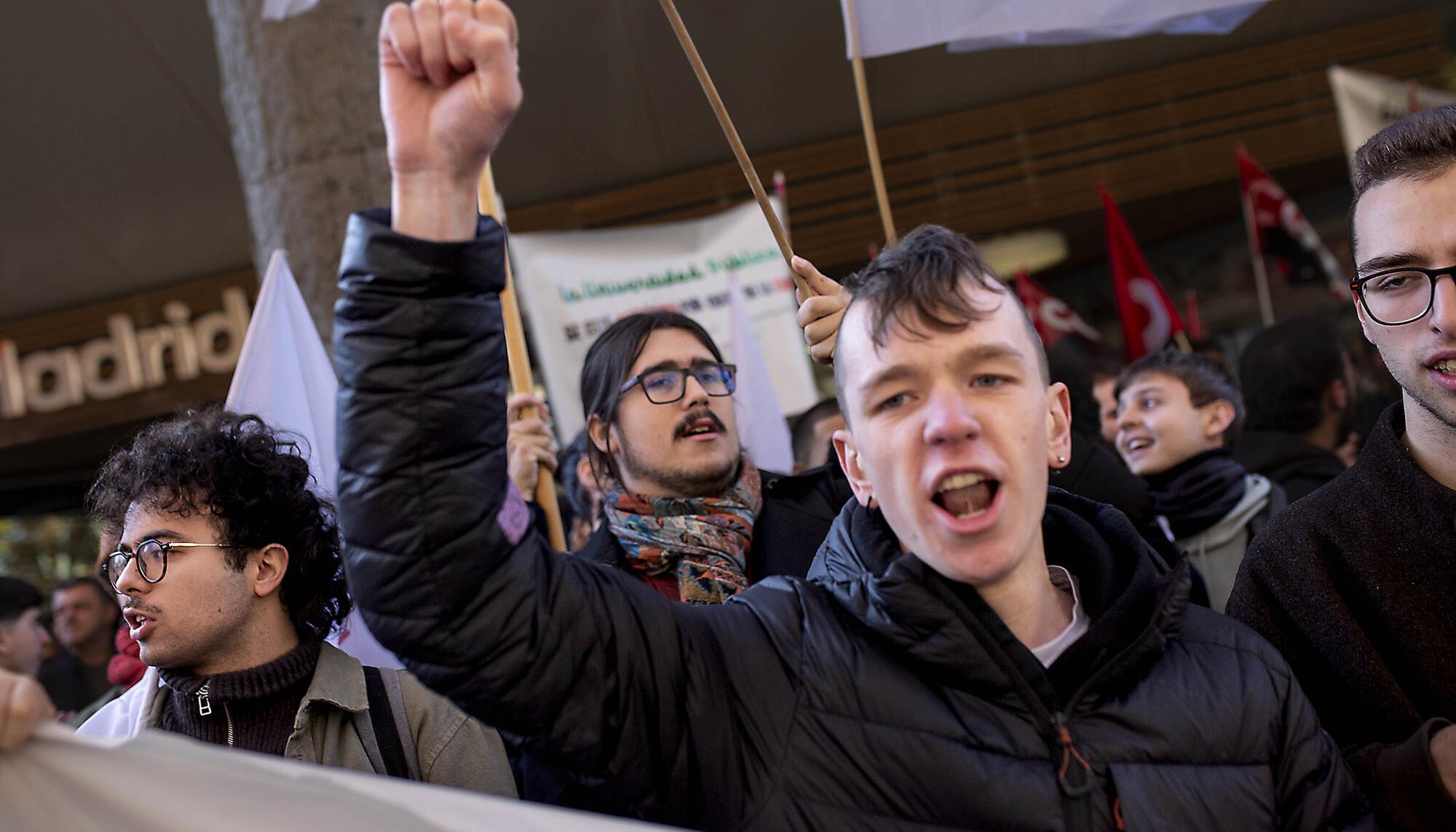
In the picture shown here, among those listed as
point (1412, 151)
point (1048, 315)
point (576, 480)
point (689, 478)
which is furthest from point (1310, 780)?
point (1048, 315)

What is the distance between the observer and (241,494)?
2.22 meters

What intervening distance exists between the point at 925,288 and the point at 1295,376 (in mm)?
2670

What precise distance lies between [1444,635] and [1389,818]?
0.34 metres

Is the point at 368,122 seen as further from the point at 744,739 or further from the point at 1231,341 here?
the point at 1231,341

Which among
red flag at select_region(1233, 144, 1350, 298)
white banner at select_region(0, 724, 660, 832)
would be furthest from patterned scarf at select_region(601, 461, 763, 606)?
red flag at select_region(1233, 144, 1350, 298)

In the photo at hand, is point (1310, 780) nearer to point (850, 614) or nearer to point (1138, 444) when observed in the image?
point (850, 614)

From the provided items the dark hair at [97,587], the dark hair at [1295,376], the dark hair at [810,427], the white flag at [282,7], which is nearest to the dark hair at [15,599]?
the dark hair at [97,587]

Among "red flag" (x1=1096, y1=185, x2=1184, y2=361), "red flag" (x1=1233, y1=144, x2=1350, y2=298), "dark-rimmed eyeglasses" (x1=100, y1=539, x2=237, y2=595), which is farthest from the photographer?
"red flag" (x1=1233, y1=144, x2=1350, y2=298)

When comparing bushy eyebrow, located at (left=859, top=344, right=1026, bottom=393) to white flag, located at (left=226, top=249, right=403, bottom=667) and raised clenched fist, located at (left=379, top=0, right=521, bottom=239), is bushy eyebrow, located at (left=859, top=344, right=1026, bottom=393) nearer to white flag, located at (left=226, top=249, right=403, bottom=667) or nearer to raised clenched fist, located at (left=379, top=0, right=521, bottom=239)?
raised clenched fist, located at (left=379, top=0, right=521, bottom=239)

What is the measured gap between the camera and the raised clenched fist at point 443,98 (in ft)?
4.03

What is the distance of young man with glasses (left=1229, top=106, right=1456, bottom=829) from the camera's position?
1763 millimetres

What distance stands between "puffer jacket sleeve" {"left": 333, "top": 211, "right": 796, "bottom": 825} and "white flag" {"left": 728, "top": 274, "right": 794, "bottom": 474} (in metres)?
2.33

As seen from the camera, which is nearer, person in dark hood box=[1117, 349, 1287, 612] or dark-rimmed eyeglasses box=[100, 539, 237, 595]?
dark-rimmed eyeglasses box=[100, 539, 237, 595]

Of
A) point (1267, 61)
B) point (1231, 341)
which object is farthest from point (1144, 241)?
point (1267, 61)
